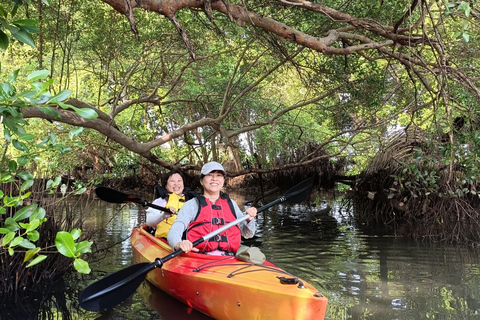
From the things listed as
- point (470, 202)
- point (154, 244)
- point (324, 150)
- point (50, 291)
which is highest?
point (324, 150)

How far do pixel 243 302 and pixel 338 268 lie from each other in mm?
2594

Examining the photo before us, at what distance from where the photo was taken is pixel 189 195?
5.55m

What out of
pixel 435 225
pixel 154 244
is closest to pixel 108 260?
pixel 154 244

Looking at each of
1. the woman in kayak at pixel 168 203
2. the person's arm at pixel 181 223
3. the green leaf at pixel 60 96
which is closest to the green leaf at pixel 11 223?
the green leaf at pixel 60 96

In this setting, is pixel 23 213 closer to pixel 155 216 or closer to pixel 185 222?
pixel 185 222

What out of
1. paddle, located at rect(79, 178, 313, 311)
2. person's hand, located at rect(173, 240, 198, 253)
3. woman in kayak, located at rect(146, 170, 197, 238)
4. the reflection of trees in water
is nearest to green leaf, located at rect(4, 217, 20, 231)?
paddle, located at rect(79, 178, 313, 311)

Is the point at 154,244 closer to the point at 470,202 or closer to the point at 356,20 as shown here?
the point at 356,20

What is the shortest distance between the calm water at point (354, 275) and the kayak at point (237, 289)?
276 mm

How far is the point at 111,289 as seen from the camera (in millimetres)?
3438

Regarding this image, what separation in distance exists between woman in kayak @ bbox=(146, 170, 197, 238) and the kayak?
0.97 m

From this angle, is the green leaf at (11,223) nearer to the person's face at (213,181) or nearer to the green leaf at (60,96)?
the green leaf at (60,96)

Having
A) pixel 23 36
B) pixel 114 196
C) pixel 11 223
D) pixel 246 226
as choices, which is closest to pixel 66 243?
pixel 11 223

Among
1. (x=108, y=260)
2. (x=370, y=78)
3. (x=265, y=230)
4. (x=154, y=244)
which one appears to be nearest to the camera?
(x=154, y=244)

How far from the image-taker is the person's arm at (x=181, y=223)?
390cm
